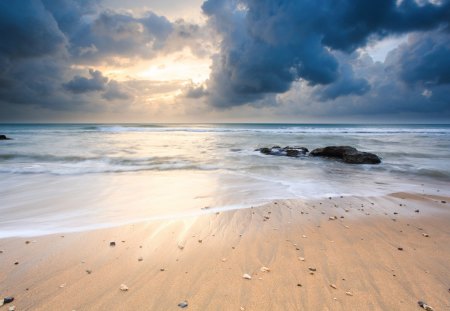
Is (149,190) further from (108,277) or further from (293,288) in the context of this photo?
(293,288)

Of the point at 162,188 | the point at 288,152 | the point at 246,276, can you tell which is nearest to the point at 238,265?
the point at 246,276

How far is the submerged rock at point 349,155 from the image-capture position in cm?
1245

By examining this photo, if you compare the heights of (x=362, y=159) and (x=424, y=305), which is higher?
(x=424, y=305)

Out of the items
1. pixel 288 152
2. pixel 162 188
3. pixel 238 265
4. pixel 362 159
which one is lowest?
pixel 288 152

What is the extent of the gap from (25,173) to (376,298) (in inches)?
455

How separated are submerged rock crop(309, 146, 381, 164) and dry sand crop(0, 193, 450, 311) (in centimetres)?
811

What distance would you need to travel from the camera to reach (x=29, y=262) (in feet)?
10.6

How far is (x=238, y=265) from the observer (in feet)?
10.3

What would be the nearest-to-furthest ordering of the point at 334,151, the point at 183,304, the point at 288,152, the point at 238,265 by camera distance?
the point at 183,304
the point at 238,265
the point at 334,151
the point at 288,152

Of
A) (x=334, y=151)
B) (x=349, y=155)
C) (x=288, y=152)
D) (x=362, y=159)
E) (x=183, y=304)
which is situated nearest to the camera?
(x=183, y=304)

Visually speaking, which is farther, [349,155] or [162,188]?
[349,155]

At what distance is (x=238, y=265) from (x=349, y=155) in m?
11.8

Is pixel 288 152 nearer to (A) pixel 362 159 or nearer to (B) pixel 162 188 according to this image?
(A) pixel 362 159

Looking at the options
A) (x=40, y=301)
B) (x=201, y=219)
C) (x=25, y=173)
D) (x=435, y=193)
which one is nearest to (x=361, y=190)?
(x=435, y=193)
